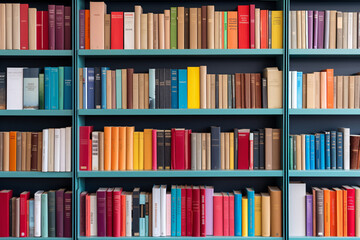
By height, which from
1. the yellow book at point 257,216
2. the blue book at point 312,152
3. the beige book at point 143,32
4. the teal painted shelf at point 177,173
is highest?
the beige book at point 143,32

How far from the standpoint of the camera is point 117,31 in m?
2.33

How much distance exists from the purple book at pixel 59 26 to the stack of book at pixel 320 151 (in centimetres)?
168

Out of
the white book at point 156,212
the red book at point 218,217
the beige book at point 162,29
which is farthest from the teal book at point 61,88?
the red book at point 218,217

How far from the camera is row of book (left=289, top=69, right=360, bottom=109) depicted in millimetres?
2312

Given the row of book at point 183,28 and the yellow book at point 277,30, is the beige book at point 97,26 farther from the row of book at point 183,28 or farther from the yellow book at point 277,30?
the yellow book at point 277,30

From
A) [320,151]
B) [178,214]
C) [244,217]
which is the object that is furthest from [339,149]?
[178,214]

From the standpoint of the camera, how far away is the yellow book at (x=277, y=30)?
7.63 feet

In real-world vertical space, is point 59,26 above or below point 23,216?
above

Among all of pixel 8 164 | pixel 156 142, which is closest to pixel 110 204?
pixel 156 142

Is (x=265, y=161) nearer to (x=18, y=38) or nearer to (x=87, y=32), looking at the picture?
(x=87, y=32)

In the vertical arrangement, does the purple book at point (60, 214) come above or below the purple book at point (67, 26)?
below

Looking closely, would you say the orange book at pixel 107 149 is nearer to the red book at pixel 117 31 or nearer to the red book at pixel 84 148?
the red book at pixel 84 148

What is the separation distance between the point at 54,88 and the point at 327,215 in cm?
203

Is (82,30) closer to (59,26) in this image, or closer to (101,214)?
(59,26)
